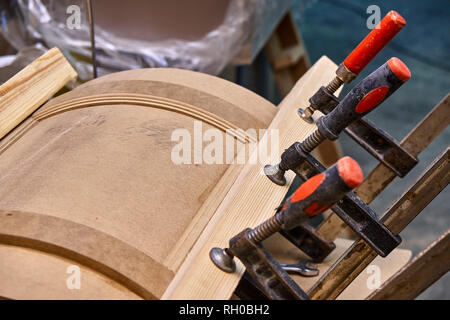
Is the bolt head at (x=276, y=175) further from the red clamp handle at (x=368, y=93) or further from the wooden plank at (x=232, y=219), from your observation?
the red clamp handle at (x=368, y=93)

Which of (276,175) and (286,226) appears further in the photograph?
(276,175)

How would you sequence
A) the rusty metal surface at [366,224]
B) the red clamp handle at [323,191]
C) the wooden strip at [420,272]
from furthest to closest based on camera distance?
the rusty metal surface at [366,224], the wooden strip at [420,272], the red clamp handle at [323,191]

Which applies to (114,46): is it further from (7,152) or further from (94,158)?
(94,158)

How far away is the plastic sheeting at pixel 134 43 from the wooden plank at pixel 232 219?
1.64 meters

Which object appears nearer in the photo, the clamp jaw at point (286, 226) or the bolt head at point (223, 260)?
the clamp jaw at point (286, 226)

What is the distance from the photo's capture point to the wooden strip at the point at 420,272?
0.99 meters

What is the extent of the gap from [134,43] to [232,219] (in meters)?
2.48

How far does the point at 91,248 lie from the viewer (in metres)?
1.06

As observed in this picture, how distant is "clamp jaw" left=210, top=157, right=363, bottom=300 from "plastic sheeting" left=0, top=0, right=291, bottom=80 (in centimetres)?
217

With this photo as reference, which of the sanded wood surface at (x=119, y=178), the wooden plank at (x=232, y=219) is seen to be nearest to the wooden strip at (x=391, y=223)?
the wooden plank at (x=232, y=219)

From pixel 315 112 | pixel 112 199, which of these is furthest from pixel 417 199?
pixel 112 199
